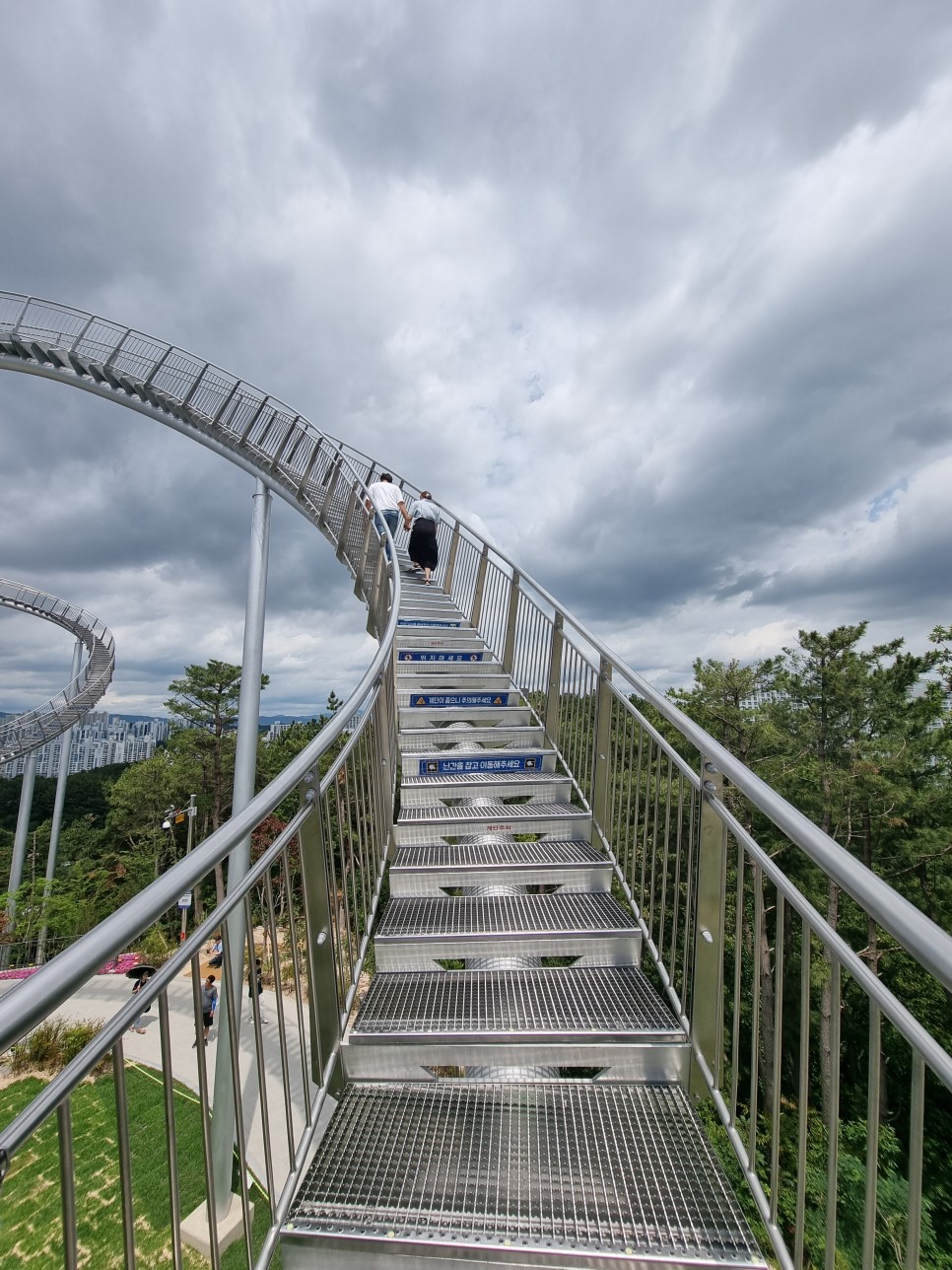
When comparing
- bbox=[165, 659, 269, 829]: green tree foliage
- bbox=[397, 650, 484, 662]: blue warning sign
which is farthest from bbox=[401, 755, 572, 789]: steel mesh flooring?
bbox=[165, 659, 269, 829]: green tree foliage

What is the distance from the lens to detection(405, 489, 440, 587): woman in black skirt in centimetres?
964

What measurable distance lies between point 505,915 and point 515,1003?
474mm

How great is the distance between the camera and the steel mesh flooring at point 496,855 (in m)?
3.22

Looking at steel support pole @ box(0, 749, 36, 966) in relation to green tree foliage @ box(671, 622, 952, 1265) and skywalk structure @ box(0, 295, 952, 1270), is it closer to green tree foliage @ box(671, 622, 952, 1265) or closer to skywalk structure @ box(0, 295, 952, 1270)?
skywalk structure @ box(0, 295, 952, 1270)

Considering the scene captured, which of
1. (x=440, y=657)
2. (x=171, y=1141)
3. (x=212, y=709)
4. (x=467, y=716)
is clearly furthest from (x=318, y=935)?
(x=212, y=709)

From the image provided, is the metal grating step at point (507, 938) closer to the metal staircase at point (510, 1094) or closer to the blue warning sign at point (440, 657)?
the metal staircase at point (510, 1094)

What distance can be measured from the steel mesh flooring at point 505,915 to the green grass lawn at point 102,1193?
635 centimetres

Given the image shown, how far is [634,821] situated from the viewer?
2.83 metres

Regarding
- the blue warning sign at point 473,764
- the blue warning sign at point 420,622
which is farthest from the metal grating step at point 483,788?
the blue warning sign at point 420,622

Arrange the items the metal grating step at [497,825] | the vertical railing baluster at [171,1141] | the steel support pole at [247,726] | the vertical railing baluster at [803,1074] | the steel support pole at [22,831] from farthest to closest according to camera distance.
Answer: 1. the steel support pole at [22,831]
2. the steel support pole at [247,726]
3. the metal grating step at [497,825]
4. the vertical railing baluster at [803,1074]
5. the vertical railing baluster at [171,1141]

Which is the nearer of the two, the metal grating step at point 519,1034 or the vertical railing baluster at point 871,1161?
the vertical railing baluster at point 871,1161

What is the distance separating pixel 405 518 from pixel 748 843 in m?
9.18

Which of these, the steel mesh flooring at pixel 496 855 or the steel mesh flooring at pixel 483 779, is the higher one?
the steel mesh flooring at pixel 483 779

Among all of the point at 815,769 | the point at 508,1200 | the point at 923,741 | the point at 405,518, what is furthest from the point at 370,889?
the point at 923,741
